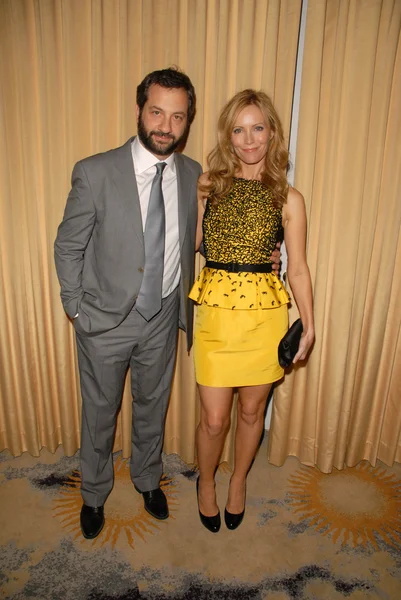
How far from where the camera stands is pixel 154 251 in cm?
201

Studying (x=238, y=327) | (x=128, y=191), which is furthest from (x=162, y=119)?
(x=238, y=327)

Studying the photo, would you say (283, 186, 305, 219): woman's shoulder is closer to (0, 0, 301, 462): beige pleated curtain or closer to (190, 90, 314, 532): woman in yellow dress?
(190, 90, 314, 532): woman in yellow dress

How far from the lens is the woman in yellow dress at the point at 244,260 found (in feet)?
6.68

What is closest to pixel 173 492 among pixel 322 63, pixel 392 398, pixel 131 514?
pixel 131 514

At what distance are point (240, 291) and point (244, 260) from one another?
15cm

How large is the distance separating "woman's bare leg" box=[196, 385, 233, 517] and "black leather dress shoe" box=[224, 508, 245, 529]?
0.06 m

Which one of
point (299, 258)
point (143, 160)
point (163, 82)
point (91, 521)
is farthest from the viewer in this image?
point (91, 521)

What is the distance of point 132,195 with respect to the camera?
1.94 meters

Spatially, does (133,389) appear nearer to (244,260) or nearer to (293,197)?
(244,260)

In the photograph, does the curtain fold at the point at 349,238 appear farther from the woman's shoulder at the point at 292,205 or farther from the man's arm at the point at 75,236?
the man's arm at the point at 75,236

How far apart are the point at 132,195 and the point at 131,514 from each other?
165 cm

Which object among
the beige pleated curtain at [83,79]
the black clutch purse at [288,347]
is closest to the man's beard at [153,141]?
the beige pleated curtain at [83,79]

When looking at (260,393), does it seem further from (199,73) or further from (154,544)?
(199,73)

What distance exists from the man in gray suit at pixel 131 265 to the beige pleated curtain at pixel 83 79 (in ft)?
1.12
